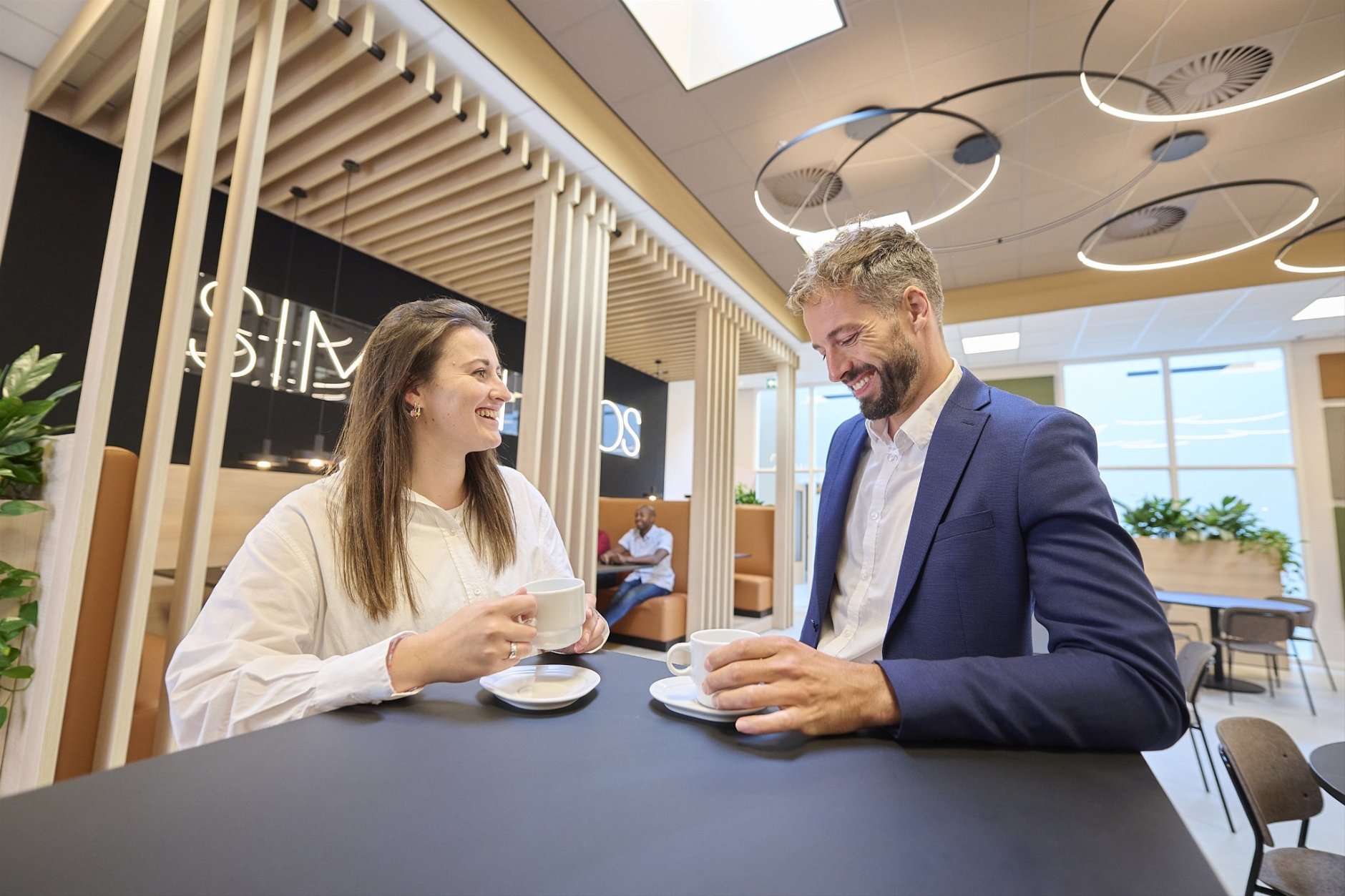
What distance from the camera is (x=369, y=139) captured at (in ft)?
11.7

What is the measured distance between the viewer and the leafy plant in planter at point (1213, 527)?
622 cm

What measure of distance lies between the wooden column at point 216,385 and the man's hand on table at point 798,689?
7.28ft

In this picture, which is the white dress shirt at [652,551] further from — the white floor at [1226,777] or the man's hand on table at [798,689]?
the man's hand on table at [798,689]

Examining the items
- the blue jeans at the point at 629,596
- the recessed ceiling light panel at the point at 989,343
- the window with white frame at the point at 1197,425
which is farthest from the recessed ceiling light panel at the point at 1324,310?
the blue jeans at the point at 629,596

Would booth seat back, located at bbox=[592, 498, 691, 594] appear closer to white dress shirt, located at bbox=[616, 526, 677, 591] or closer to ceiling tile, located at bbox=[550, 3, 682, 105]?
white dress shirt, located at bbox=[616, 526, 677, 591]

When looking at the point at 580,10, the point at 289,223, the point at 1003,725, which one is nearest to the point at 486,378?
the point at 1003,725

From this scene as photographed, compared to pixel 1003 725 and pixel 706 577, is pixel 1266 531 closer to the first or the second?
pixel 706 577

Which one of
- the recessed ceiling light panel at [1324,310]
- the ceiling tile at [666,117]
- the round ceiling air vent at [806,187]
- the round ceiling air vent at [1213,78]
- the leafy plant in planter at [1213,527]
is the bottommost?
the leafy plant in planter at [1213,527]

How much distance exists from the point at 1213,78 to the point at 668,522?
5.48 metres

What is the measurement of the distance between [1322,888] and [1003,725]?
191cm

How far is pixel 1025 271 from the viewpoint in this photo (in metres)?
6.11

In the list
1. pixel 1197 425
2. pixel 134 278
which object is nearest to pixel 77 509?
pixel 134 278

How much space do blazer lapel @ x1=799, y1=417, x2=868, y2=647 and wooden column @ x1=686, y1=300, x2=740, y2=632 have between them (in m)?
4.08

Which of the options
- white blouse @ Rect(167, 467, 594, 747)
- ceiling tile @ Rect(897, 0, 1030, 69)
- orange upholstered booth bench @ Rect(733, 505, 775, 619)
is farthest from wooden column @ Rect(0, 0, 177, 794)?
orange upholstered booth bench @ Rect(733, 505, 775, 619)
